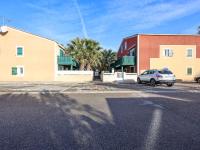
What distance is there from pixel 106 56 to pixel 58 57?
19500 mm

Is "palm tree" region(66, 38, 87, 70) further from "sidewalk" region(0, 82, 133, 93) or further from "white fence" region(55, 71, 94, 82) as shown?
"sidewalk" region(0, 82, 133, 93)

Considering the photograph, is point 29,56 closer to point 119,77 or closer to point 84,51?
point 84,51

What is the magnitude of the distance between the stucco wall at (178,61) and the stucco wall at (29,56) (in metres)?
14.8

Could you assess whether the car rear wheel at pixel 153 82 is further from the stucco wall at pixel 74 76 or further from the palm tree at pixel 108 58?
the palm tree at pixel 108 58

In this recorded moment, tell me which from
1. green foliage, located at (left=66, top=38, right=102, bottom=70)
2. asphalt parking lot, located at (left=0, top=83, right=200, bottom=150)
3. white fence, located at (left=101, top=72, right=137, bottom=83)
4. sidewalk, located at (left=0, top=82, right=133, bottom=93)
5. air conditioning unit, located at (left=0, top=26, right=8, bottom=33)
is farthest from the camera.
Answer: green foliage, located at (left=66, top=38, right=102, bottom=70)

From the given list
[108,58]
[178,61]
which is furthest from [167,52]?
[108,58]

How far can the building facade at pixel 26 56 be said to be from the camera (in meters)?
39.4

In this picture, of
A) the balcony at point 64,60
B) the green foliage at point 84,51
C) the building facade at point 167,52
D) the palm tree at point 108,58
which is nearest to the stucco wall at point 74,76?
the balcony at point 64,60

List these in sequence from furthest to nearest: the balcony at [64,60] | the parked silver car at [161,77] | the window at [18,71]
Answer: the balcony at [64,60] → the window at [18,71] → the parked silver car at [161,77]

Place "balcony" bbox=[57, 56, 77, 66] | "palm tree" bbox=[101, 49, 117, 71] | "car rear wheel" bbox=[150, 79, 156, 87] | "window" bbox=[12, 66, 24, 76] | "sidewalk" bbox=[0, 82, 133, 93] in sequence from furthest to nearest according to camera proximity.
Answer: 1. "palm tree" bbox=[101, 49, 117, 71]
2. "balcony" bbox=[57, 56, 77, 66]
3. "window" bbox=[12, 66, 24, 76]
4. "car rear wheel" bbox=[150, 79, 156, 87]
5. "sidewalk" bbox=[0, 82, 133, 93]

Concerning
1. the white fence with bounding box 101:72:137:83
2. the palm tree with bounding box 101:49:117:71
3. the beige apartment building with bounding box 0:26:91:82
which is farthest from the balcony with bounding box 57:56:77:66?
the palm tree with bounding box 101:49:117:71

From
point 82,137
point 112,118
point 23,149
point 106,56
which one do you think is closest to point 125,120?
point 112,118

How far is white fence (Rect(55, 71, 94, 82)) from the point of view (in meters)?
39.4

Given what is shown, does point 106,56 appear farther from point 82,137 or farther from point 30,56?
point 82,137
